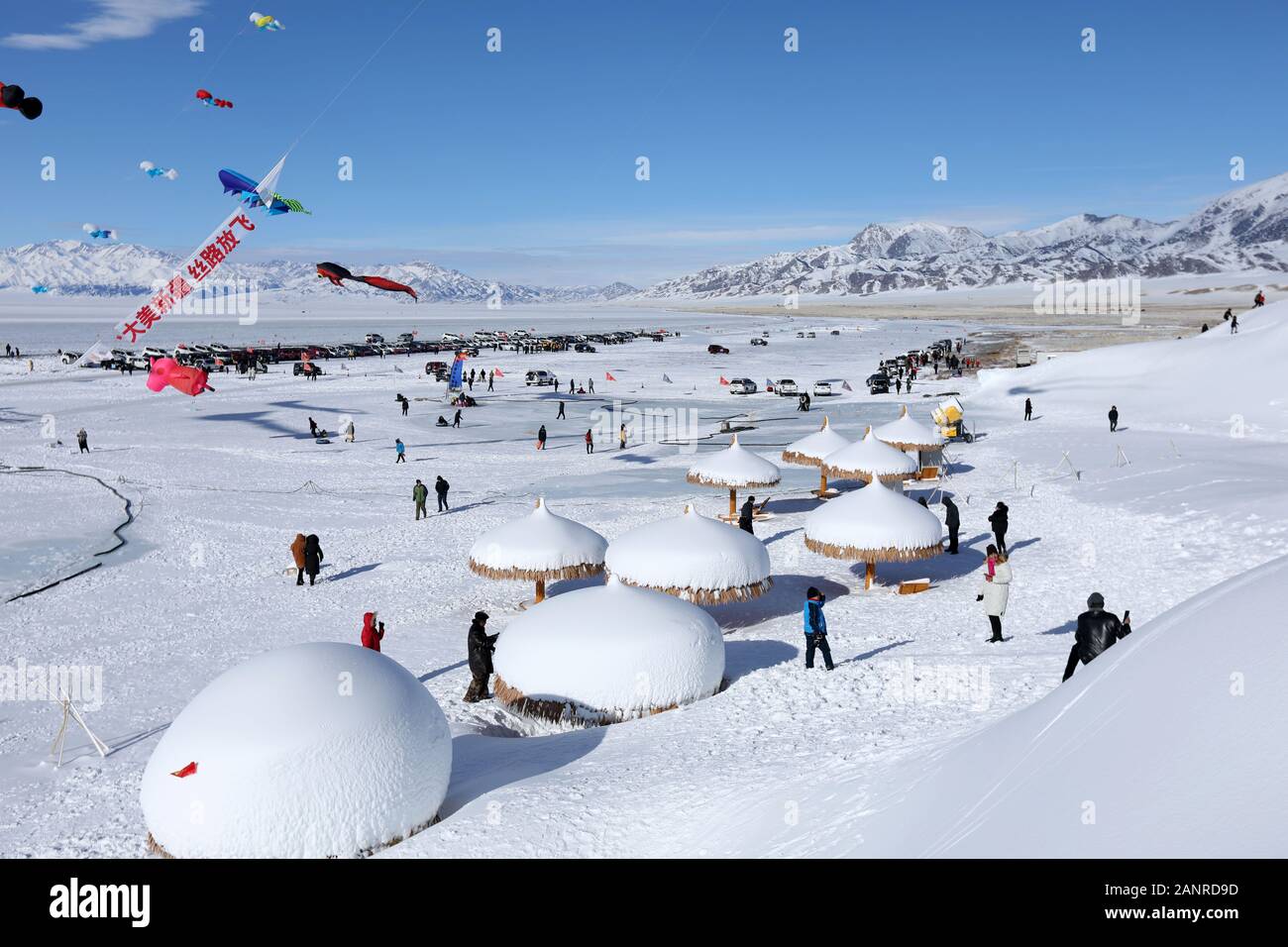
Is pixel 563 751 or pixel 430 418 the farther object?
pixel 430 418

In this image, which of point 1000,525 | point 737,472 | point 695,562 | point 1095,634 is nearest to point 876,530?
point 1000,525

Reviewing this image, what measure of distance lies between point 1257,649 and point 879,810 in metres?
2.81

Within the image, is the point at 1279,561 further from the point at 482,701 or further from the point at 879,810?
the point at 482,701

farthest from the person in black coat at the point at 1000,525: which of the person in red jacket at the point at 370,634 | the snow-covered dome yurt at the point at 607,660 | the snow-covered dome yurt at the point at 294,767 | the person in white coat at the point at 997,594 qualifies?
the snow-covered dome yurt at the point at 294,767

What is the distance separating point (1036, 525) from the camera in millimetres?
20922

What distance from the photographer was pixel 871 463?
2192cm

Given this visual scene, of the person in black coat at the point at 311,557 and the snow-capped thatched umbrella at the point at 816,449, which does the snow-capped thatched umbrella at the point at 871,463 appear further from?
the person in black coat at the point at 311,557

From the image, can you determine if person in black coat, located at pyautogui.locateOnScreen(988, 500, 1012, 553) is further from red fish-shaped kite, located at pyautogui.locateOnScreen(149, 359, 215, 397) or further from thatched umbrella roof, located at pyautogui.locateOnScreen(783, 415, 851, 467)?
red fish-shaped kite, located at pyautogui.locateOnScreen(149, 359, 215, 397)

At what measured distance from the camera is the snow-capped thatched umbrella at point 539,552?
15945 mm

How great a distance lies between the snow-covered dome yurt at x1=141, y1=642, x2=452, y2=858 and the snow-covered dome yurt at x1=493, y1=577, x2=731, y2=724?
3555 millimetres

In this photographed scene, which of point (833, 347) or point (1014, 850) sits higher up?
point (833, 347)

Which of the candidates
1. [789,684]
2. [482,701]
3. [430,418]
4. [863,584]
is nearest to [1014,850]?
[789,684]

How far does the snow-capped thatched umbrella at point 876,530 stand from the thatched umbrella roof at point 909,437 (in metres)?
8.57
